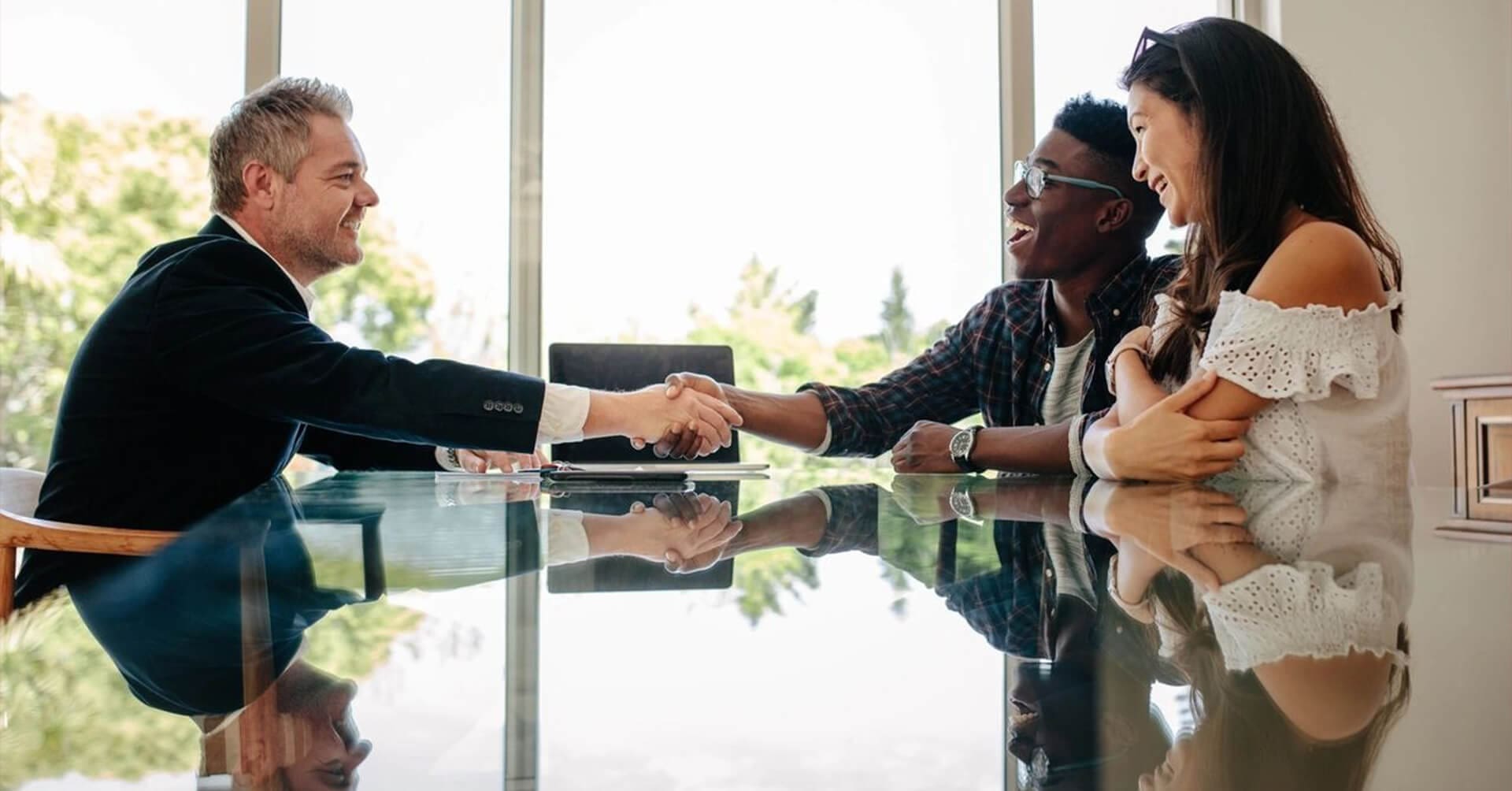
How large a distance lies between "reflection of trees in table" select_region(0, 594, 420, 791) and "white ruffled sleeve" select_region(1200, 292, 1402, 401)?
1389 millimetres

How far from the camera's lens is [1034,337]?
8.18ft

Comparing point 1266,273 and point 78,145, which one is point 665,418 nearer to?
point 1266,273

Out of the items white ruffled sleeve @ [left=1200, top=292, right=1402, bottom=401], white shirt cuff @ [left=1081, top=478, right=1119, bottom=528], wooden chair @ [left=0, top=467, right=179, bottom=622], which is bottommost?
wooden chair @ [left=0, top=467, right=179, bottom=622]

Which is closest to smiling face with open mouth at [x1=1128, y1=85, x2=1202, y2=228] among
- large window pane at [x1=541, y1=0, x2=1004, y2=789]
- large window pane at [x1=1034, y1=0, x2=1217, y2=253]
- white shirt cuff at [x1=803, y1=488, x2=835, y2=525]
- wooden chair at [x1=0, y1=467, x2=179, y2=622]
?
white shirt cuff at [x1=803, y1=488, x2=835, y2=525]

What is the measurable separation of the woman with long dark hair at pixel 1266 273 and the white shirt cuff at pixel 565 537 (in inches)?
37.3

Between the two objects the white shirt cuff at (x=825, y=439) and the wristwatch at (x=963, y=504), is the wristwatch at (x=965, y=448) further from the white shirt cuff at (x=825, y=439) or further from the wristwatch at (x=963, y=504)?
the white shirt cuff at (x=825, y=439)

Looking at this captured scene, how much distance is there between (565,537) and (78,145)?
3821mm

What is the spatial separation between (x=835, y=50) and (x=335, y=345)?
3.09 m

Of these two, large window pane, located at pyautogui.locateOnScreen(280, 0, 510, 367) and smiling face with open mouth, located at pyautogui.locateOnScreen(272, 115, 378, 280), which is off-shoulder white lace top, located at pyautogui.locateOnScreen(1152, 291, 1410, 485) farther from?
large window pane, located at pyautogui.locateOnScreen(280, 0, 510, 367)

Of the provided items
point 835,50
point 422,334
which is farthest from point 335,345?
point 835,50

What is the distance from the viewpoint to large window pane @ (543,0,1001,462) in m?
4.07

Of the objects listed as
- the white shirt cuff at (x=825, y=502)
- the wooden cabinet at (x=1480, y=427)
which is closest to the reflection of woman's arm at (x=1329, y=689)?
the white shirt cuff at (x=825, y=502)

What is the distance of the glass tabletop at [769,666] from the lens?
0.85 ft

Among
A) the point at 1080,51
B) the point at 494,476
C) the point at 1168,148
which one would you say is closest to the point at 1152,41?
the point at 1168,148
